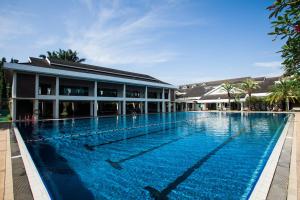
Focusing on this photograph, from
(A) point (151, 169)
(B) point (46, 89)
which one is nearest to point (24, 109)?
(B) point (46, 89)

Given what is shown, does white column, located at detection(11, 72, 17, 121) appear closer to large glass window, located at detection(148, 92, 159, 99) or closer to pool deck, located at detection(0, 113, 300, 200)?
pool deck, located at detection(0, 113, 300, 200)

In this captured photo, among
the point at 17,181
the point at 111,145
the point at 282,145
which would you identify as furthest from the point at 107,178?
the point at 282,145

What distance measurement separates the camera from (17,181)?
473cm

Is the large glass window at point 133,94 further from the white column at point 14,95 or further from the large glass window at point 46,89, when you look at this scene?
the white column at point 14,95

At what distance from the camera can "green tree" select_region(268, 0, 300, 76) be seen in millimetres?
3277

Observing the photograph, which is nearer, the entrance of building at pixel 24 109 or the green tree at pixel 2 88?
the entrance of building at pixel 24 109

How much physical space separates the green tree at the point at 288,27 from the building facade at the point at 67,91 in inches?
1004

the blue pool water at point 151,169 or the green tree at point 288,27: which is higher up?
the green tree at point 288,27

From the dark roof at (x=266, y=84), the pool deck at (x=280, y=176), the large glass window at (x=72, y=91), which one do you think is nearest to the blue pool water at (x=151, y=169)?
the pool deck at (x=280, y=176)

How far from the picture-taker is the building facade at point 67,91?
2303 centimetres

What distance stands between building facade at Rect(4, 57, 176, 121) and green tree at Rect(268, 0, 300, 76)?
25.5 meters

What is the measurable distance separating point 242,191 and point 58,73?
1023 inches

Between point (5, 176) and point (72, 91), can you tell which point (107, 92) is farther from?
point (5, 176)

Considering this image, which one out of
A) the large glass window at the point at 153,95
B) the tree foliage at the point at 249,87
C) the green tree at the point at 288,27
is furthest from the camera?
the large glass window at the point at 153,95
